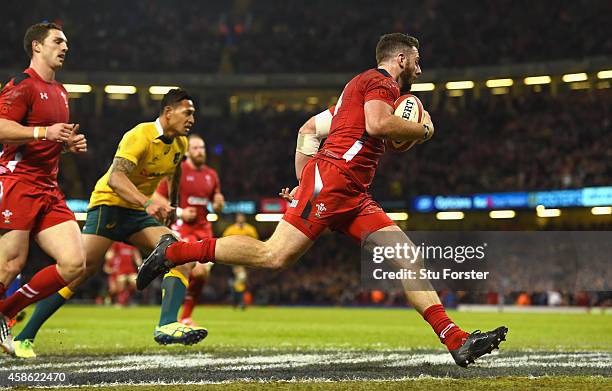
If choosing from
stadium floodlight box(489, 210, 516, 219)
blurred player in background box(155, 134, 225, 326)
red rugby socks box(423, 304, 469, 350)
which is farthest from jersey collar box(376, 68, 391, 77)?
stadium floodlight box(489, 210, 516, 219)

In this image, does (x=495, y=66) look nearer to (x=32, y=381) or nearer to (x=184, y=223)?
A: (x=184, y=223)

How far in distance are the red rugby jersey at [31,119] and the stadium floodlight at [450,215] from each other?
99.7ft

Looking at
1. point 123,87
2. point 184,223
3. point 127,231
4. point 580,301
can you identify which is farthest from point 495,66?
point 127,231

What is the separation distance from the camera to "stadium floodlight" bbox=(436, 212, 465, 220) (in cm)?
3634

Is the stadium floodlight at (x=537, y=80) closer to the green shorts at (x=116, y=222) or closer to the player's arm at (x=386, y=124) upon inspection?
the green shorts at (x=116, y=222)

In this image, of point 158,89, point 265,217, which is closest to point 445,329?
point 265,217

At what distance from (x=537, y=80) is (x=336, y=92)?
10.9 meters

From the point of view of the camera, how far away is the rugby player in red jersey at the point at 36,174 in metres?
6.64

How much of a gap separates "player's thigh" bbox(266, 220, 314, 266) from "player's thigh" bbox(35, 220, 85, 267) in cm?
184

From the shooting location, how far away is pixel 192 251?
20.7 ft

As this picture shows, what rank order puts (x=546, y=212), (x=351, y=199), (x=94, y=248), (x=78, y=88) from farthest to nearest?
1. (x=78, y=88)
2. (x=546, y=212)
3. (x=94, y=248)
4. (x=351, y=199)

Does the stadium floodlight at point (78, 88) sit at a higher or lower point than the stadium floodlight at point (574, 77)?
higher

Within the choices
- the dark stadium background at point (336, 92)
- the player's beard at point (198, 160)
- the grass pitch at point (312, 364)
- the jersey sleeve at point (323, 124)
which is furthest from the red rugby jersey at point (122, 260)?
the jersey sleeve at point (323, 124)

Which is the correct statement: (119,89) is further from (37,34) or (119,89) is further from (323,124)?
(323,124)
